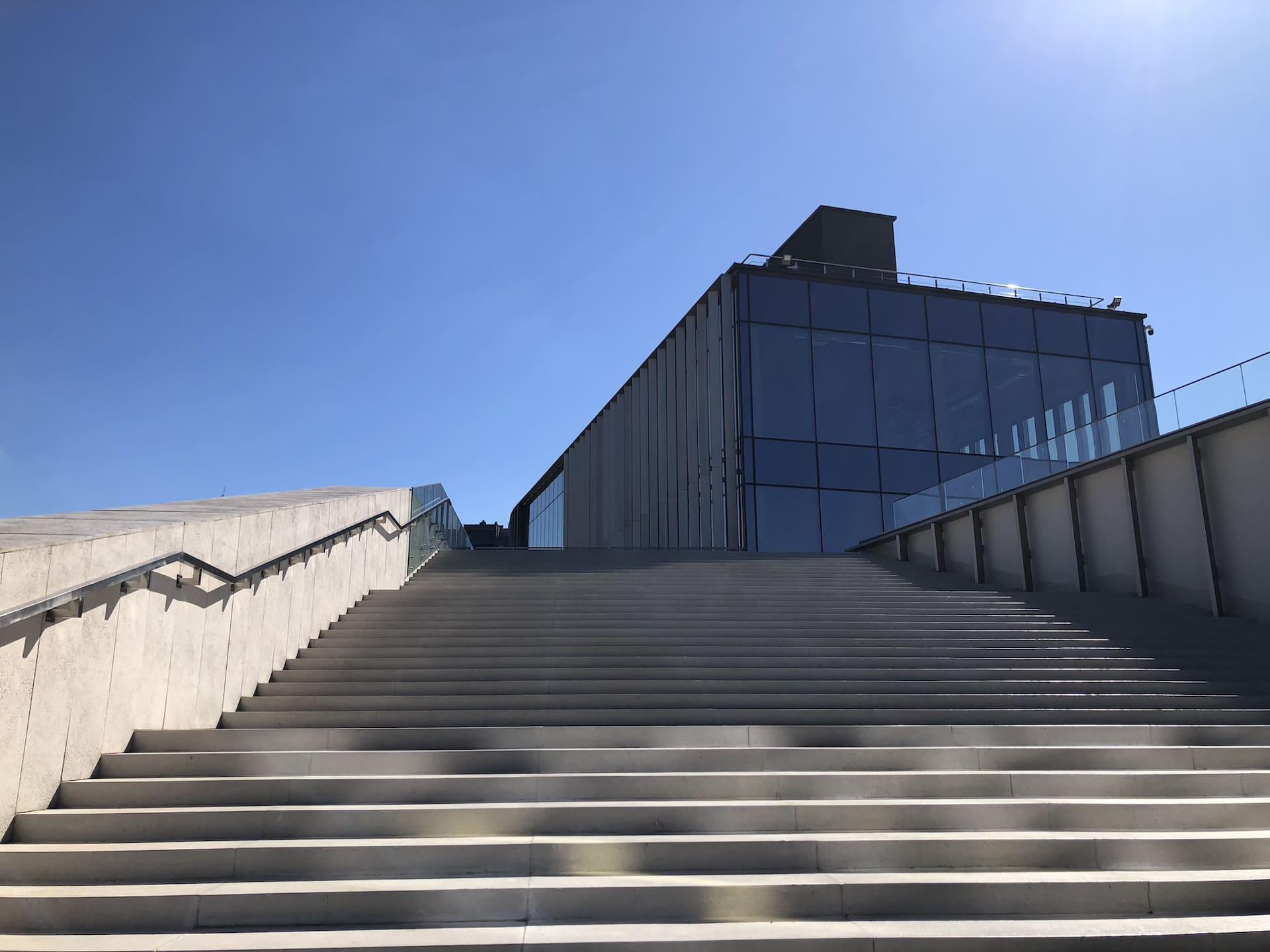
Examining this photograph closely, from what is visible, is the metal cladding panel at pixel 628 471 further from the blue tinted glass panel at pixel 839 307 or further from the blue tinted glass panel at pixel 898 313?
the blue tinted glass panel at pixel 898 313

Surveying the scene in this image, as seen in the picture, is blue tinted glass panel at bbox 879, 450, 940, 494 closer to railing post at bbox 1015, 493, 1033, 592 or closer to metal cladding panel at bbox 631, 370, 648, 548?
railing post at bbox 1015, 493, 1033, 592

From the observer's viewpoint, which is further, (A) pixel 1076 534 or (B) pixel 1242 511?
(A) pixel 1076 534

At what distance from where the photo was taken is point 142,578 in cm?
602

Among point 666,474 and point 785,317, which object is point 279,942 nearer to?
point 785,317

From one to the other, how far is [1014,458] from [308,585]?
11.8 meters

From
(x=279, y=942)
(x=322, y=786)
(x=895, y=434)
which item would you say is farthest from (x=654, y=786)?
(x=895, y=434)

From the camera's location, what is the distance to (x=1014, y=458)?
16156 millimetres

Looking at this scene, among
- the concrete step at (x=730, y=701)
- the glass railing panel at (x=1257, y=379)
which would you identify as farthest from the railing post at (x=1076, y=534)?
the concrete step at (x=730, y=701)

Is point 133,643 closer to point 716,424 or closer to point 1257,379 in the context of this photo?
point 1257,379

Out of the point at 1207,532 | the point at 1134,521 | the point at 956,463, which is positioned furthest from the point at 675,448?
the point at 1207,532

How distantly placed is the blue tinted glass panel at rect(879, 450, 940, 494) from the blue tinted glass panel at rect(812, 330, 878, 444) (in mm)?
685

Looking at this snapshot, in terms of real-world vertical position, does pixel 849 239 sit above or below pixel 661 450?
above

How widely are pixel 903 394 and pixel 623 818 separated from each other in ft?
71.3

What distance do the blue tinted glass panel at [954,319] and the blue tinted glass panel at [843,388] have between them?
2.19 metres
